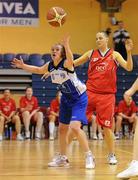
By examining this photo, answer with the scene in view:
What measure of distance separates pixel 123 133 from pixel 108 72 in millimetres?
7080

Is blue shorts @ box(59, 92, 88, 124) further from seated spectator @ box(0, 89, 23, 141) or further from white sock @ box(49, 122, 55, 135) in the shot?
white sock @ box(49, 122, 55, 135)

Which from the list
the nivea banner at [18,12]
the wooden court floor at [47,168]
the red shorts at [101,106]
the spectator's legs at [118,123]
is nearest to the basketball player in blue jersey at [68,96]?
the wooden court floor at [47,168]

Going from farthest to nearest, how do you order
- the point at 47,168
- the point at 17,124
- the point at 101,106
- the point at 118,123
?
the point at 118,123 < the point at 17,124 < the point at 101,106 < the point at 47,168

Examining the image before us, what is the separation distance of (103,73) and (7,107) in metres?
6.33

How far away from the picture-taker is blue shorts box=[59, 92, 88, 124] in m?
6.38

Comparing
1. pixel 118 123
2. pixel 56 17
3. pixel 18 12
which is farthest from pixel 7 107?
pixel 56 17

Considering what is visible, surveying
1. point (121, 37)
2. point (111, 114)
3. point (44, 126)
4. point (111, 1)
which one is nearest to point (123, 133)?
point (44, 126)

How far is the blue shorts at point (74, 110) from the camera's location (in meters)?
6.38

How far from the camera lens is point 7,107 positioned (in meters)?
13.1

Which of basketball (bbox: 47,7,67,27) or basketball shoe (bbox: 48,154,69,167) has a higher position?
basketball (bbox: 47,7,67,27)

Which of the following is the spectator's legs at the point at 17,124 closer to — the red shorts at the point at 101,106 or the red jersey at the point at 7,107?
the red jersey at the point at 7,107

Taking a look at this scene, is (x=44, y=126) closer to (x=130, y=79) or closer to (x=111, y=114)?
(x=130, y=79)

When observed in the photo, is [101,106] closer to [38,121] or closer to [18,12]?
[38,121]

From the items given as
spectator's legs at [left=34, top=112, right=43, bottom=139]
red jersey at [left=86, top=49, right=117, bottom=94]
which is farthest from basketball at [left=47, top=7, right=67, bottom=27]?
spectator's legs at [left=34, top=112, right=43, bottom=139]
